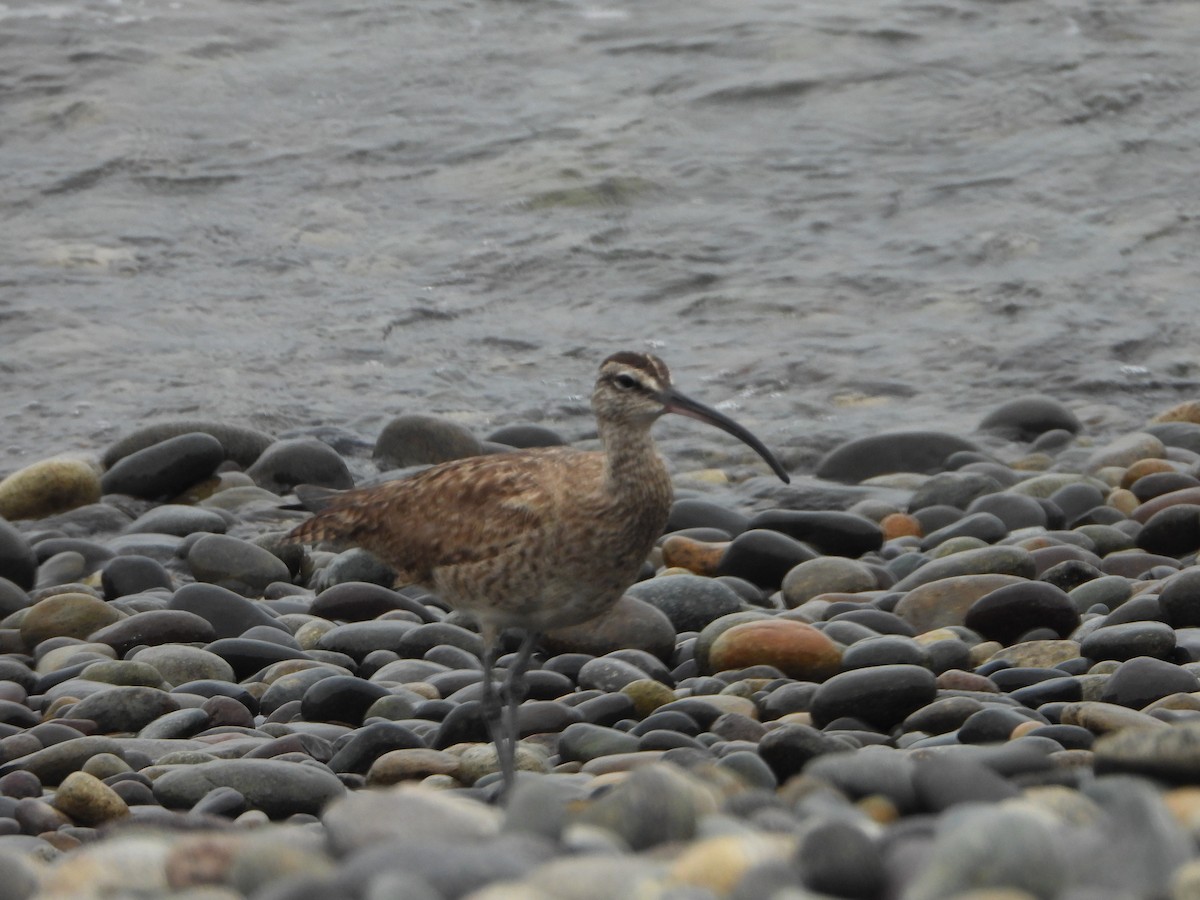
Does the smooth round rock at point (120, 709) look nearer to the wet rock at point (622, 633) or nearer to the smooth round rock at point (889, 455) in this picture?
the wet rock at point (622, 633)

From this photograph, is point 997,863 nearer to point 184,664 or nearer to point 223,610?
point 184,664

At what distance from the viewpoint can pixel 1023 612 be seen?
811 cm

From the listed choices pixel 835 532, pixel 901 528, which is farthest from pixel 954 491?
pixel 835 532

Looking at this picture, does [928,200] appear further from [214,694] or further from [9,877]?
[9,877]

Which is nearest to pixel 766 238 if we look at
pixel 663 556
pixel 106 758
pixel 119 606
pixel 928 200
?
pixel 928 200

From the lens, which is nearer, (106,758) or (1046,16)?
(106,758)

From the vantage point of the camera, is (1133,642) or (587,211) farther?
(587,211)

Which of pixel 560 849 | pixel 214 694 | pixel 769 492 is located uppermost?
pixel 560 849

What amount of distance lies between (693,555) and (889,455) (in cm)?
287

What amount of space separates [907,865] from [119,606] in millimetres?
6515

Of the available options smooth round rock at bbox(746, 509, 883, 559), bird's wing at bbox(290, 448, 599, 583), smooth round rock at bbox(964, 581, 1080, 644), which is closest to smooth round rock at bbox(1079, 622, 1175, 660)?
smooth round rock at bbox(964, 581, 1080, 644)

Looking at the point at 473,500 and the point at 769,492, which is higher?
the point at 473,500

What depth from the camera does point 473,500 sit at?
7.45 metres

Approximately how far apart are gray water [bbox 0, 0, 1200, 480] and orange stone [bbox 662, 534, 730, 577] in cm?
311
